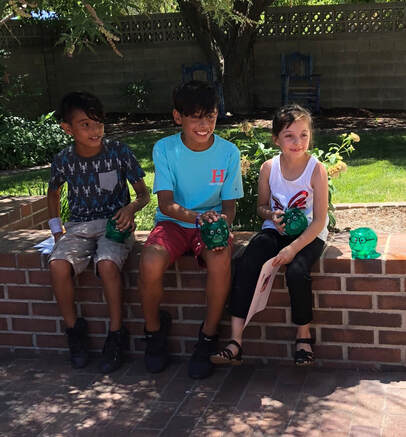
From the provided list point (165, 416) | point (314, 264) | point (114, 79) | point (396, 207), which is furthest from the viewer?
point (114, 79)

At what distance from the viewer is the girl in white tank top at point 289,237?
338 centimetres

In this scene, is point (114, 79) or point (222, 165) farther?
point (114, 79)

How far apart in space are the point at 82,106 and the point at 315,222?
4.86ft

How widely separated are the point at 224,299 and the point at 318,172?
82cm

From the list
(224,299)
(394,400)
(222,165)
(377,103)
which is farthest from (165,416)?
(377,103)

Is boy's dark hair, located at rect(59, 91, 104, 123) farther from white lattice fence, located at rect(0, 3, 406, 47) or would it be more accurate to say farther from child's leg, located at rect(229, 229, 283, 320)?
white lattice fence, located at rect(0, 3, 406, 47)

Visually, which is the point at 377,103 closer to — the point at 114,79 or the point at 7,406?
the point at 114,79

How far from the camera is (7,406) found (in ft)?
10.9

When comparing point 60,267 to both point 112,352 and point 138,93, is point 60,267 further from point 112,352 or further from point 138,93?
point 138,93

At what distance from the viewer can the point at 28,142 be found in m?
10.1

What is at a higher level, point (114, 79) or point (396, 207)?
point (114, 79)

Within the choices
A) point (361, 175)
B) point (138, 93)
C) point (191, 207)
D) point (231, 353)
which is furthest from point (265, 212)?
point (138, 93)

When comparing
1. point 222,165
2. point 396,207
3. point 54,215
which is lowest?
point 396,207

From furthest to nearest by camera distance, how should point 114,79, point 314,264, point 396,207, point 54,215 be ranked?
1. point 114,79
2. point 396,207
3. point 54,215
4. point 314,264
